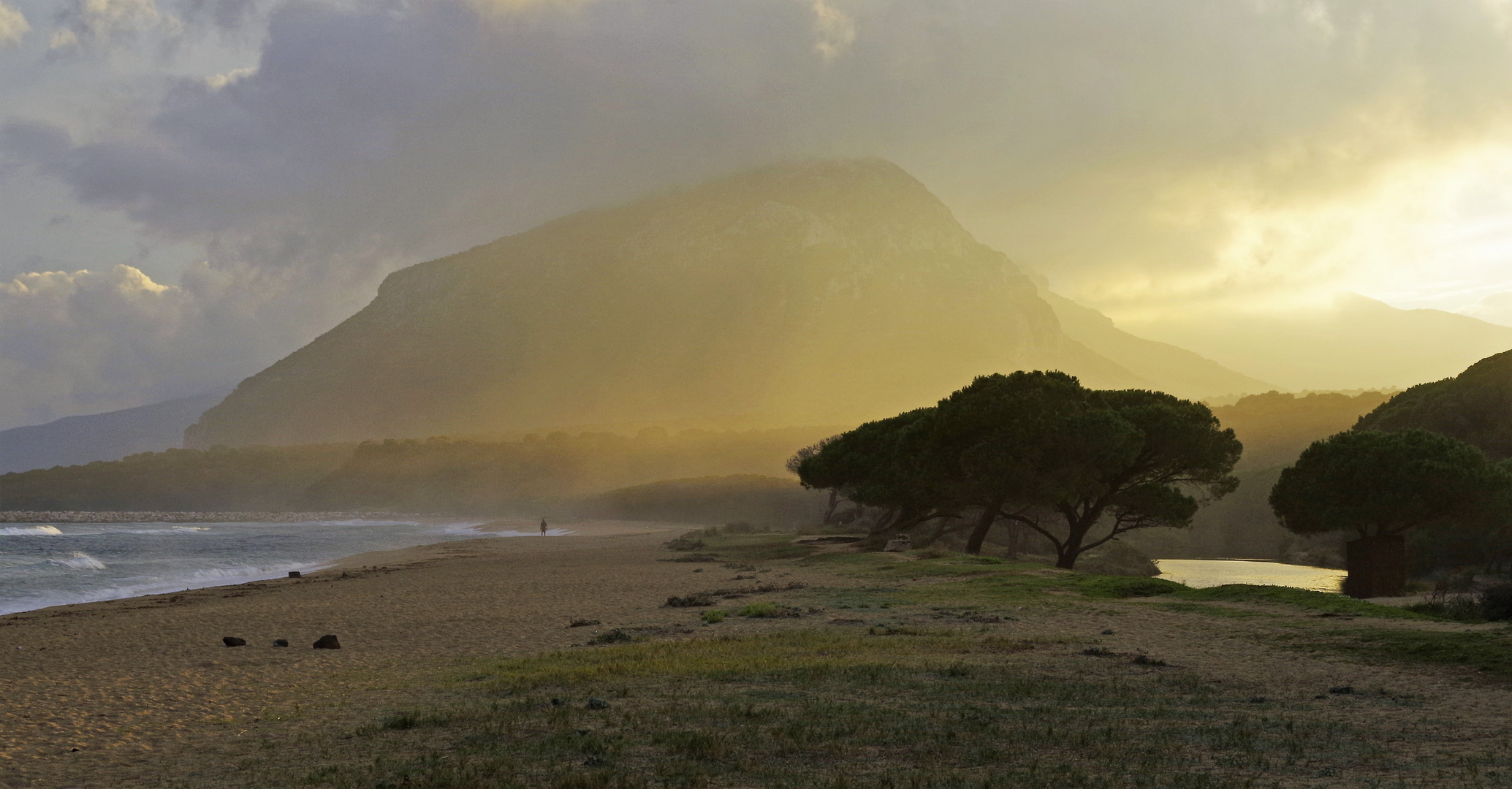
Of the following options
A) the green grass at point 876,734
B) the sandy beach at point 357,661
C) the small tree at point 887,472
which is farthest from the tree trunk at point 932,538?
the green grass at point 876,734

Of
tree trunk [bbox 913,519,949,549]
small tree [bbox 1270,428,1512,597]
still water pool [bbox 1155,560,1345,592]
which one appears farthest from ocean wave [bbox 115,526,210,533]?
small tree [bbox 1270,428,1512,597]

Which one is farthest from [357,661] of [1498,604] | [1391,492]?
[1391,492]

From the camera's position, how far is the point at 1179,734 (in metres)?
Answer: 11.8

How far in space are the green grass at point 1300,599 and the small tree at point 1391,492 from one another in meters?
17.2

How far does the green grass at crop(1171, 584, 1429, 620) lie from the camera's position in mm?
23391

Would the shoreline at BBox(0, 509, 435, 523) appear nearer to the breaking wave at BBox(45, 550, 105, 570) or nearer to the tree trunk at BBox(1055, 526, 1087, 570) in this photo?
the breaking wave at BBox(45, 550, 105, 570)

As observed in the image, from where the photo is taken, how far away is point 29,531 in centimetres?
11600

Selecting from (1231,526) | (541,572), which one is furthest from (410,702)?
(1231,526)

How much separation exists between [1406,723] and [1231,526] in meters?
92.7

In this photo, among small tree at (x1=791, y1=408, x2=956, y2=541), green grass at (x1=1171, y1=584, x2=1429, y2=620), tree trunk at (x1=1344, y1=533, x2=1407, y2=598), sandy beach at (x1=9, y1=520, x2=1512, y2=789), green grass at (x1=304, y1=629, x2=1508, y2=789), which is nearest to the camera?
green grass at (x1=304, y1=629, x2=1508, y2=789)

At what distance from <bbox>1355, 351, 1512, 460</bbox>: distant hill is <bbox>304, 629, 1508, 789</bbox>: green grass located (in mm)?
56421

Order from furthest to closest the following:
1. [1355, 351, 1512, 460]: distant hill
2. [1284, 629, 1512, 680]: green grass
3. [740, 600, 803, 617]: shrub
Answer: [1355, 351, 1512, 460]: distant hill → [740, 600, 803, 617]: shrub → [1284, 629, 1512, 680]: green grass

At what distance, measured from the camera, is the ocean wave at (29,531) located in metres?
107

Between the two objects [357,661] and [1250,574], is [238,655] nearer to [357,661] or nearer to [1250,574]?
[357,661]
